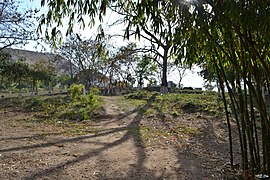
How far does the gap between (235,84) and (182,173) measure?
3.74 ft

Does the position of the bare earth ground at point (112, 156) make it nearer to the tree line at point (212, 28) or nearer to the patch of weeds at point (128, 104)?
the tree line at point (212, 28)

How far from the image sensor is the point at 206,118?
24.9 ft

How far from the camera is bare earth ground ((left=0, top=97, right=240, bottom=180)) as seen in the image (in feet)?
9.55

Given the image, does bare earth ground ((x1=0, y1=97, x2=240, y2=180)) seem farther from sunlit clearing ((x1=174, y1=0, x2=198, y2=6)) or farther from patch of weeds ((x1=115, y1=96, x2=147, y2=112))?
patch of weeds ((x1=115, y1=96, x2=147, y2=112))

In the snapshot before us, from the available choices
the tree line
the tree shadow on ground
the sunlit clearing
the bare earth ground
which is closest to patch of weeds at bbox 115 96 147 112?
the tree shadow on ground

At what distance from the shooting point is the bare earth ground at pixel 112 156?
2.91m

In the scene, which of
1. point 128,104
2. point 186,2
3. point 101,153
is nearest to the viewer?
point 186,2

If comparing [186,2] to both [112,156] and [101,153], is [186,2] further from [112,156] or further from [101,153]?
[101,153]

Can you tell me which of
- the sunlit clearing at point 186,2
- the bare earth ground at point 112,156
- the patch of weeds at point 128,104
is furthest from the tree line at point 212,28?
the patch of weeds at point 128,104

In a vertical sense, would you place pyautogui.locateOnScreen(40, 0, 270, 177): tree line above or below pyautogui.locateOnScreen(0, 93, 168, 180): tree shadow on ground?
above

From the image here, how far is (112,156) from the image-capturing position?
3611mm

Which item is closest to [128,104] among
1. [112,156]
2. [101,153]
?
[101,153]

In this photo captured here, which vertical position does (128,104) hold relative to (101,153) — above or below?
above

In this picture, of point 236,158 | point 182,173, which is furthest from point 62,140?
point 236,158
